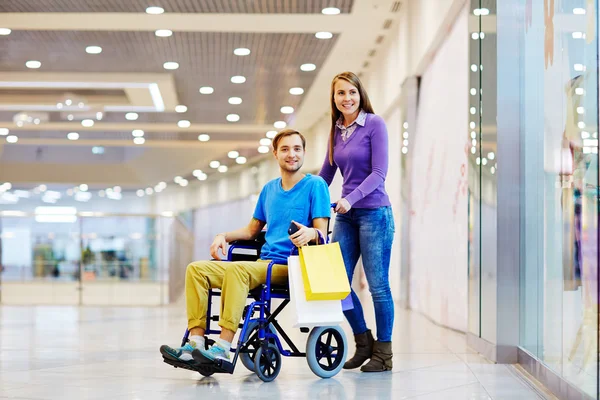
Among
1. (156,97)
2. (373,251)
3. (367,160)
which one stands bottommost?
(373,251)

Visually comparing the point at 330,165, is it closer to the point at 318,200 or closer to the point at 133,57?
the point at 318,200

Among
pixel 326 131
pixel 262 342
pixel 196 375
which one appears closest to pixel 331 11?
pixel 196 375

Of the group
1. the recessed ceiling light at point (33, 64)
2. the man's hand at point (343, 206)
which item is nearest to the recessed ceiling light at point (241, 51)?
the recessed ceiling light at point (33, 64)

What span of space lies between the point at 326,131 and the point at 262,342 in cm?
1167

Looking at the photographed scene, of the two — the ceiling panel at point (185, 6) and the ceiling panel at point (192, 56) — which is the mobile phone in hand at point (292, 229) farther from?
the ceiling panel at point (192, 56)

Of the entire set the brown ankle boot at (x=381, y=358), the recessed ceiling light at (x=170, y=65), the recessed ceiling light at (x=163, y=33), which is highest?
the recessed ceiling light at (x=163, y=33)

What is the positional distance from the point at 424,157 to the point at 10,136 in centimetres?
1102

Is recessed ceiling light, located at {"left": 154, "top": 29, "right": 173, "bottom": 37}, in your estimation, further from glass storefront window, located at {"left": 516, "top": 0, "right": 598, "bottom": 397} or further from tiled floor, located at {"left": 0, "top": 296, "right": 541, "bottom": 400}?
glass storefront window, located at {"left": 516, "top": 0, "right": 598, "bottom": 397}

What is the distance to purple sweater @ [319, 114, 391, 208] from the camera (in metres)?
3.73

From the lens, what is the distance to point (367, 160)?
3.81 meters

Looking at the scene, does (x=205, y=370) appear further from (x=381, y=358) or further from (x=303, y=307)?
(x=381, y=358)

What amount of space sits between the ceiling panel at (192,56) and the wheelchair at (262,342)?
587cm

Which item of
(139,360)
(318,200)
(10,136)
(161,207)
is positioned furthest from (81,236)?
(161,207)

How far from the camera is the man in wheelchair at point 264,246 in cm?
336
